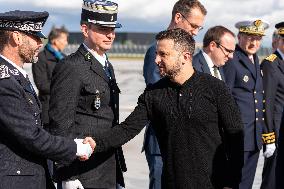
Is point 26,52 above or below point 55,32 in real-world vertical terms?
above

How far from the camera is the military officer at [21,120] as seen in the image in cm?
378

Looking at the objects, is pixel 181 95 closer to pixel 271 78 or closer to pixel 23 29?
pixel 23 29

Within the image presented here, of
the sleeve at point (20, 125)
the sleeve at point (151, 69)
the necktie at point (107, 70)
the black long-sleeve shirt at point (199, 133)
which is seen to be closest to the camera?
the sleeve at point (20, 125)

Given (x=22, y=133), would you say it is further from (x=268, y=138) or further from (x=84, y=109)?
(x=268, y=138)

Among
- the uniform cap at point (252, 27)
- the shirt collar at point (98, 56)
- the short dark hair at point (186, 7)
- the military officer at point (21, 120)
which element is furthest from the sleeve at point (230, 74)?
the military officer at point (21, 120)

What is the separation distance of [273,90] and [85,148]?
354 cm

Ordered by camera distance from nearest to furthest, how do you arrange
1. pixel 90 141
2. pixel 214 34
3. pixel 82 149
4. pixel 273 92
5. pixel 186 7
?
1. pixel 82 149
2. pixel 90 141
3. pixel 186 7
4. pixel 214 34
5. pixel 273 92

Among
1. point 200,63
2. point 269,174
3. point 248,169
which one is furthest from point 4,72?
point 269,174

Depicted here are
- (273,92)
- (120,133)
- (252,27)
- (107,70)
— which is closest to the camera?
(120,133)

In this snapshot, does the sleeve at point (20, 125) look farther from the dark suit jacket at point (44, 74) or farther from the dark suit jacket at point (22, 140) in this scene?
the dark suit jacket at point (44, 74)

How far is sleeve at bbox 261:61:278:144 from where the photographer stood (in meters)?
7.09

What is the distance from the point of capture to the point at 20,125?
12.4ft

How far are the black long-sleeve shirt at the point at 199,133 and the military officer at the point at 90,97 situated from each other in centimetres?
45

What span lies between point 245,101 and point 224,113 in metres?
2.68
